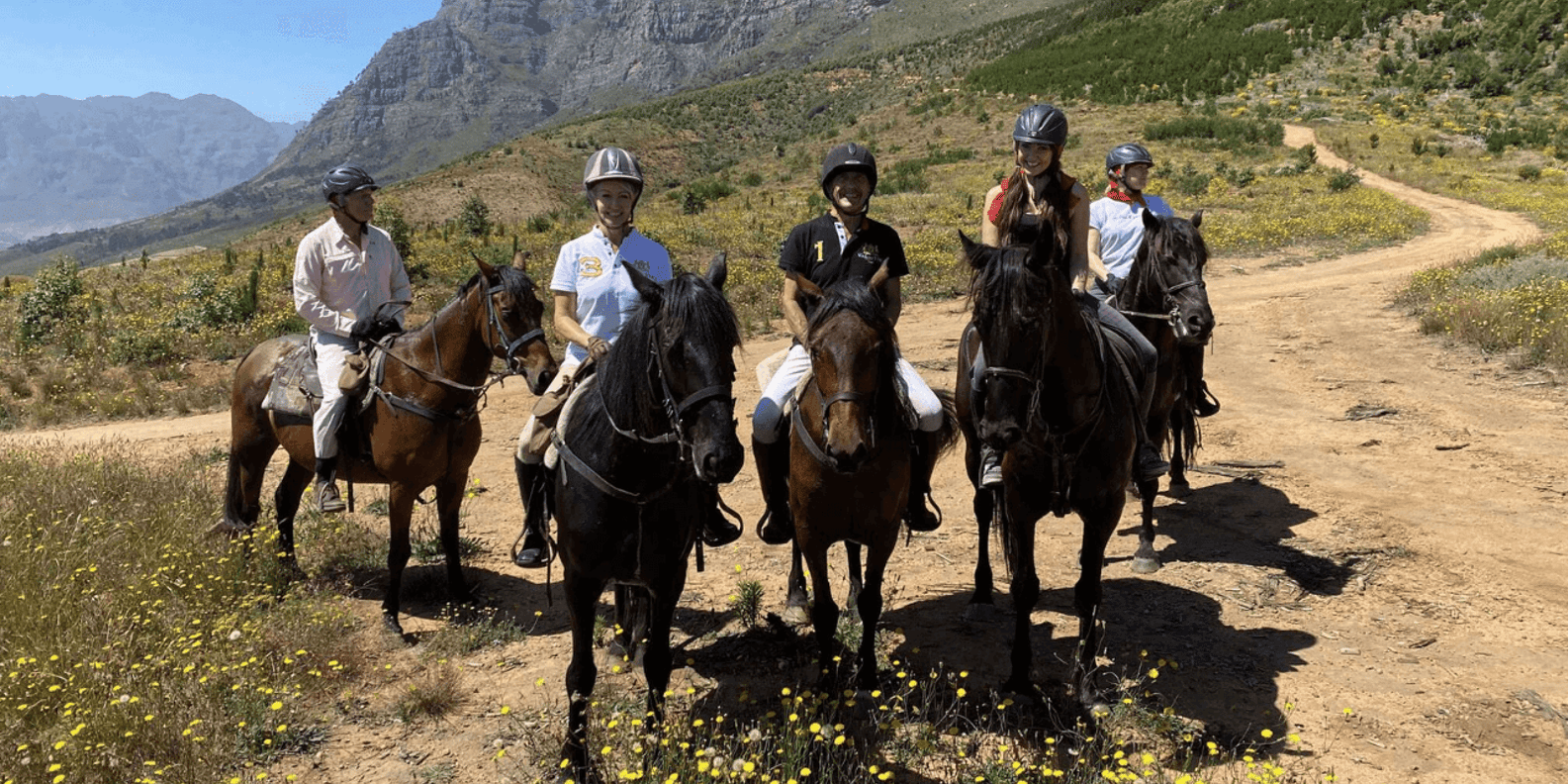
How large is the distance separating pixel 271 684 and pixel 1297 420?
11.1 metres

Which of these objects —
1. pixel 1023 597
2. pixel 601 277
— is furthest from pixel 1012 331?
pixel 601 277

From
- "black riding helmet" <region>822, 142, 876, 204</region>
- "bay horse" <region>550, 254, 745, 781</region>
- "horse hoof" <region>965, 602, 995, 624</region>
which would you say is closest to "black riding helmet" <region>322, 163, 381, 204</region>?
"bay horse" <region>550, 254, 745, 781</region>

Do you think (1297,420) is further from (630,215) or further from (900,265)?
(630,215)

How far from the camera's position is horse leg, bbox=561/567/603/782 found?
13.5 ft

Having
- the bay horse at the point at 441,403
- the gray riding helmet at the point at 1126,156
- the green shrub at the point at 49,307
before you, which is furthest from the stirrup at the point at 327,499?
the green shrub at the point at 49,307

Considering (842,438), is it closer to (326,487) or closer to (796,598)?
(796,598)

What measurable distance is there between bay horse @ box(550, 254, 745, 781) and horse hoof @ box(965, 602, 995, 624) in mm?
2494

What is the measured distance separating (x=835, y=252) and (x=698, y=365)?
196 cm

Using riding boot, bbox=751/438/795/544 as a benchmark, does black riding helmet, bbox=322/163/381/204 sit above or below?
above

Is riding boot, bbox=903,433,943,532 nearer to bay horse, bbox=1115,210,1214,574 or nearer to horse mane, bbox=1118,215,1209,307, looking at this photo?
bay horse, bbox=1115,210,1214,574

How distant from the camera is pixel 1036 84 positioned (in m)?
54.9

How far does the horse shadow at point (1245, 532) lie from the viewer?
654 cm

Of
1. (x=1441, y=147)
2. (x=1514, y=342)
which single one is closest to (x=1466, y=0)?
(x=1441, y=147)

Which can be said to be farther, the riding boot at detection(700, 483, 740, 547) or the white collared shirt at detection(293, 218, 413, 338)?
the white collared shirt at detection(293, 218, 413, 338)
